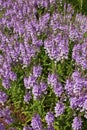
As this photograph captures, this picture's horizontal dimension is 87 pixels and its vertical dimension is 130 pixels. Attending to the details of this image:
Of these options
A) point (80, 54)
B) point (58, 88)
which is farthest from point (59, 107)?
point (80, 54)

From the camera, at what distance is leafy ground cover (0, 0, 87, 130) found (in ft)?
17.6

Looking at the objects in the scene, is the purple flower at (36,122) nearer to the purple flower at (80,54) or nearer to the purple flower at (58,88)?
the purple flower at (58,88)

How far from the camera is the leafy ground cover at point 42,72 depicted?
17.6 feet

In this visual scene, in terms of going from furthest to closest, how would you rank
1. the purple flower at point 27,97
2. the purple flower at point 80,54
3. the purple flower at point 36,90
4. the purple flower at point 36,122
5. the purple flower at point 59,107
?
the purple flower at point 80,54, the purple flower at point 27,97, the purple flower at point 36,90, the purple flower at point 59,107, the purple flower at point 36,122

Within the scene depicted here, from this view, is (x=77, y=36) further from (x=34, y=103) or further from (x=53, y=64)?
(x=34, y=103)

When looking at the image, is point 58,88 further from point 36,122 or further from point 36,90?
point 36,122

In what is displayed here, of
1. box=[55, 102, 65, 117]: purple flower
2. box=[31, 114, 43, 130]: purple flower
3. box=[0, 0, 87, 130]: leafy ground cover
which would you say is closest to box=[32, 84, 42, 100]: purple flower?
box=[0, 0, 87, 130]: leafy ground cover

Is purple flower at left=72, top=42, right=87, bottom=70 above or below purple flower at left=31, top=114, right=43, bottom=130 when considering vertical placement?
above

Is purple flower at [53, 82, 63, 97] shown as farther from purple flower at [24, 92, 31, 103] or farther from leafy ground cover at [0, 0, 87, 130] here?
purple flower at [24, 92, 31, 103]

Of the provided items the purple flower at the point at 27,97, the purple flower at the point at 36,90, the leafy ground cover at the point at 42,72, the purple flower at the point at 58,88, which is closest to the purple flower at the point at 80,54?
the leafy ground cover at the point at 42,72

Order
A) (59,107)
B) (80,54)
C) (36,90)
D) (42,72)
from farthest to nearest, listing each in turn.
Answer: (42,72), (80,54), (36,90), (59,107)

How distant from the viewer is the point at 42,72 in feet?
22.7

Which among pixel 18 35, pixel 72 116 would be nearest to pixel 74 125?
pixel 72 116

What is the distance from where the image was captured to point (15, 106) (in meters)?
6.66
